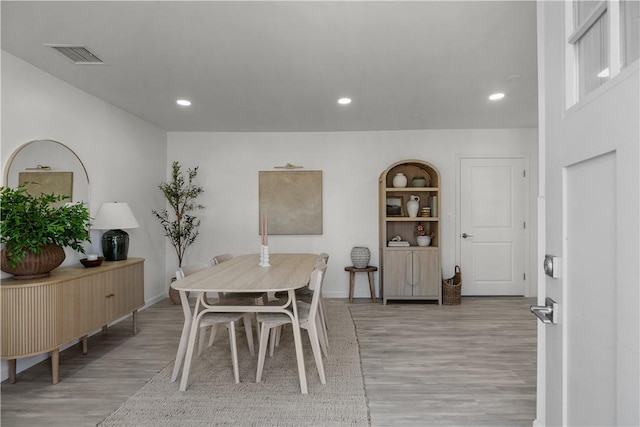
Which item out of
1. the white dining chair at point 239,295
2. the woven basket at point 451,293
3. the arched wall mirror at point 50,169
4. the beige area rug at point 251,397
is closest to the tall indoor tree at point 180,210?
the arched wall mirror at point 50,169

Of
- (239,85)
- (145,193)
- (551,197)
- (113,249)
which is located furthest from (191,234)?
(551,197)

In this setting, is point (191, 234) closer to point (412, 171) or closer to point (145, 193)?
point (145, 193)

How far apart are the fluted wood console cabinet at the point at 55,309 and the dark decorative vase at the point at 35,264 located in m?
0.06

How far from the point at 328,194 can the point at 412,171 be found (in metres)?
1.30

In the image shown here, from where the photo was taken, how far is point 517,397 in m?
2.39

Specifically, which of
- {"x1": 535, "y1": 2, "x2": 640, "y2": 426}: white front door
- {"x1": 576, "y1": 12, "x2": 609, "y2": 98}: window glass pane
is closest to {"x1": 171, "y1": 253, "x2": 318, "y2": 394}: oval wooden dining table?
{"x1": 535, "y1": 2, "x2": 640, "y2": 426}: white front door

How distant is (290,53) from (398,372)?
8.45ft

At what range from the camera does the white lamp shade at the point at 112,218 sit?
11.7 ft

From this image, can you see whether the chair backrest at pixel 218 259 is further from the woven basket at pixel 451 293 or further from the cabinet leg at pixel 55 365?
the woven basket at pixel 451 293

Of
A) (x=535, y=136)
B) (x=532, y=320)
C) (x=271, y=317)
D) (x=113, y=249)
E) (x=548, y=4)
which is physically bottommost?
(x=532, y=320)

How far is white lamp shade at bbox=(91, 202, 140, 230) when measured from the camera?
11.7 ft

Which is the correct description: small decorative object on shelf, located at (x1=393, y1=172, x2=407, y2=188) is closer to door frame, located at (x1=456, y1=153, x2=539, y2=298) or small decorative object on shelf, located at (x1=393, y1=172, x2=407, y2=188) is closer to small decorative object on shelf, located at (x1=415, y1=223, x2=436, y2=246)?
small decorative object on shelf, located at (x1=415, y1=223, x2=436, y2=246)

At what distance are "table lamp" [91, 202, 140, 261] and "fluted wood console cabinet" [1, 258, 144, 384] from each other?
366 mm

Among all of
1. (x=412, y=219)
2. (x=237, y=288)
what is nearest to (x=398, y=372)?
(x=237, y=288)
